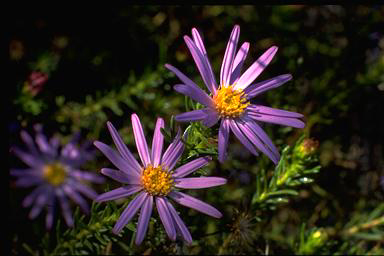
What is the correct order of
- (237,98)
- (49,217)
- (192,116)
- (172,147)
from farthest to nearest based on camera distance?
(49,217) → (237,98) → (172,147) → (192,116)

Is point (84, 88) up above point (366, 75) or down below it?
below

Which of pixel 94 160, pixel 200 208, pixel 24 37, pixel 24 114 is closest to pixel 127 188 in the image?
pixel 200 208

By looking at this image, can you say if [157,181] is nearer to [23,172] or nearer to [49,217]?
[49,217]

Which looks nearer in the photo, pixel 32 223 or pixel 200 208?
pixel 200 208

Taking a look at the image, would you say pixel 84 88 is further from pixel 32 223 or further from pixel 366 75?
pixel 366 75

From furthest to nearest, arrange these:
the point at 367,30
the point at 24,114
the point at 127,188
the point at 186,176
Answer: the point at 367,30, the point at 24,114, the point at 186,176, the point at 127,188

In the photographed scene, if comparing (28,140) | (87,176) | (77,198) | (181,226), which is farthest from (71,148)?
(181,226)
